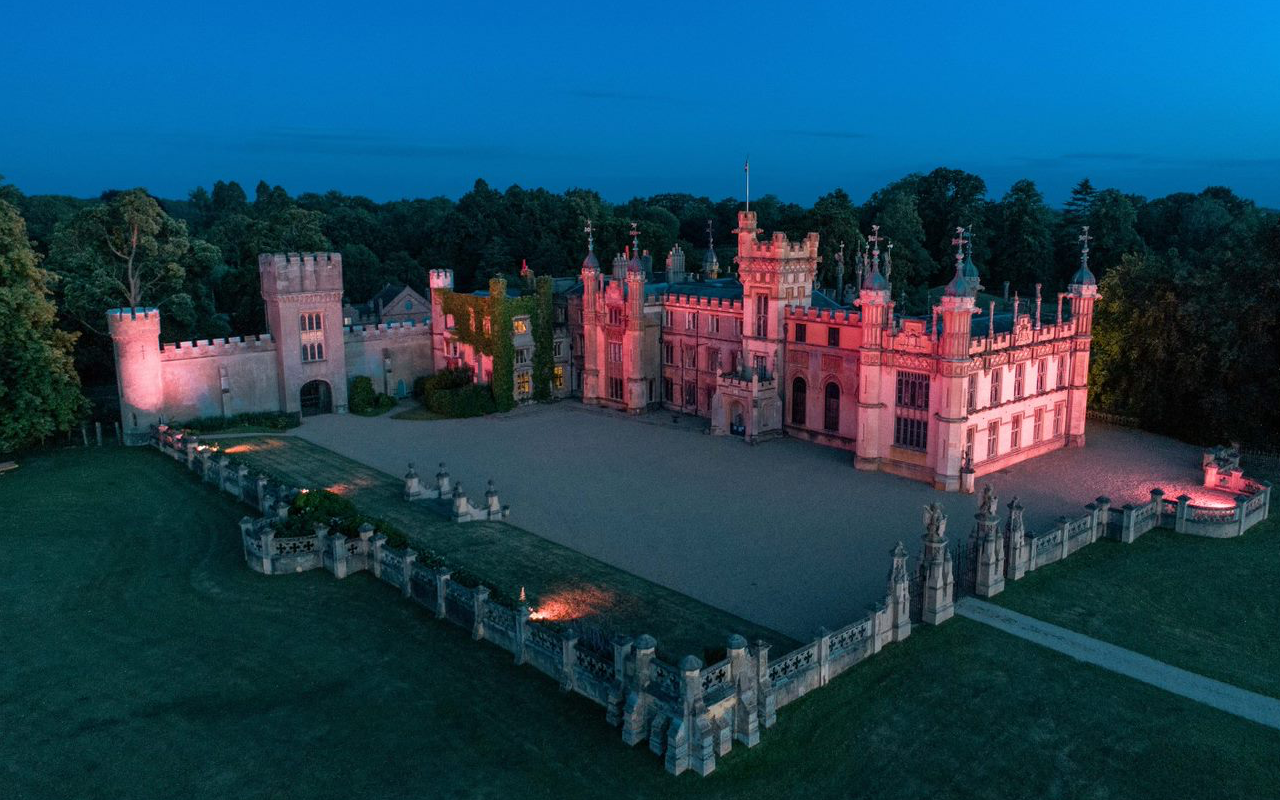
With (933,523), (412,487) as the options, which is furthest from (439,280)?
(933,523)

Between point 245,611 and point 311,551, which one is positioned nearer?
point 245,611

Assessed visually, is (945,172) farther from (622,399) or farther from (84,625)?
(84,625)

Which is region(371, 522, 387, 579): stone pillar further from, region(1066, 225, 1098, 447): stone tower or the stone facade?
region(1066, 225, 1098, 447): stone tower

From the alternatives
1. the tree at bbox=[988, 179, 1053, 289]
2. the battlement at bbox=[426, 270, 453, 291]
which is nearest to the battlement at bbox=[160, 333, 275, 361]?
the battlement at bbox=[426, 270, 453, 291]

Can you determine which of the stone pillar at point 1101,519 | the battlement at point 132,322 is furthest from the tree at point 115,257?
the stone pillar at point 1101,519

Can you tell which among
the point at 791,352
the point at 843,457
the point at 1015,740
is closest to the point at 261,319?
the point at 791,352

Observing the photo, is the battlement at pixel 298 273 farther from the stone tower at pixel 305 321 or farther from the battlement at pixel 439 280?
the battlement at pixel 439 280
